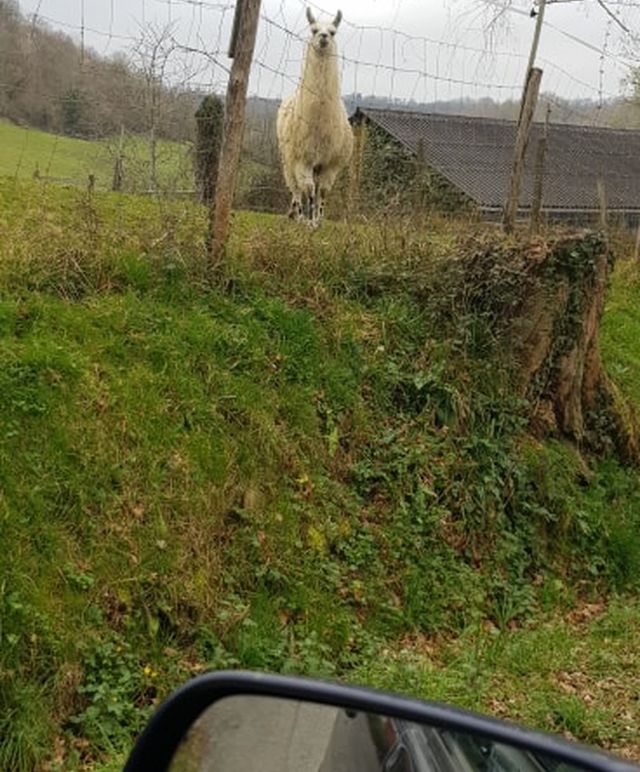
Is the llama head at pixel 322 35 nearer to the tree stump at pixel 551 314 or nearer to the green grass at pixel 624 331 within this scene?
the tree stump at pixel 551 314

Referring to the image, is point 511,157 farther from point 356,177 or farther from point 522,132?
point 356,177

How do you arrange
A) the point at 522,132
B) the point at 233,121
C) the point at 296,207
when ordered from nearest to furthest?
1. the point at 233,121
2. the point at 522,132
3. the point at 296,207

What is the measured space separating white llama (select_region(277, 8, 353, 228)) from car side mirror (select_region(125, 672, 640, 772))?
31.4 ft

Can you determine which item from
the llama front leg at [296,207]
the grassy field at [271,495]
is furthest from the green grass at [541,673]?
the llama front leg at [296,207]

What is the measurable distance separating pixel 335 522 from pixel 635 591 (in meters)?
2.83

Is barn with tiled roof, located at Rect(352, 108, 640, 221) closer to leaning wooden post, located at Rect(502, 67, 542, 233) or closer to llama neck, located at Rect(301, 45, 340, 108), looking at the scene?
leaning wooden post, located at Rect(502, 67, 542, 233)

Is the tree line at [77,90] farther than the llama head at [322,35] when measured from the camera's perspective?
No

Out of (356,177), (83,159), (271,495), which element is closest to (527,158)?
(356,177)

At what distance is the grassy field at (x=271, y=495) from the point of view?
15.7 ft

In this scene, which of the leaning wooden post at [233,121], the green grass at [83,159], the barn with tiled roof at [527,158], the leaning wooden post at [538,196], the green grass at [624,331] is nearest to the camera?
the leaning wooden post at [233,121]

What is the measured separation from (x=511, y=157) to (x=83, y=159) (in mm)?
22164

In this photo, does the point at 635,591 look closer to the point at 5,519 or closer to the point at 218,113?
the point at 5,519

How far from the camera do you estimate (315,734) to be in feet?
5.76

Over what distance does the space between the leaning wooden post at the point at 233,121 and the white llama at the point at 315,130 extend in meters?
3.67
